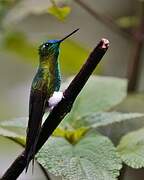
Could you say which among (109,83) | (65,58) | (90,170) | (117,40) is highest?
(117,40)

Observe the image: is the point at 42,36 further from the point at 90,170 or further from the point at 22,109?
the point at 90,170

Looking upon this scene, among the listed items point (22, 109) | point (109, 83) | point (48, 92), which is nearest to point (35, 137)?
point (48, 92)

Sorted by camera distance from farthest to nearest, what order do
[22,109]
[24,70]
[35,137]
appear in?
[24,70], [22,109], [35,137]

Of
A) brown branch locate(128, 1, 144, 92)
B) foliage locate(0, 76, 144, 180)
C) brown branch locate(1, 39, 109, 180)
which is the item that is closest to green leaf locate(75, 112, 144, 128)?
foliage locate(0, 76, 144, 180)

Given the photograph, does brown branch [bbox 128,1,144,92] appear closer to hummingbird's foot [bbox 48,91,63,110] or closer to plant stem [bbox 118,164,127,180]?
plant stem [bbox 118,164,127,180]

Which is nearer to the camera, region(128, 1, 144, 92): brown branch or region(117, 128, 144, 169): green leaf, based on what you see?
region(117, 128, 144, 169): green leaf
